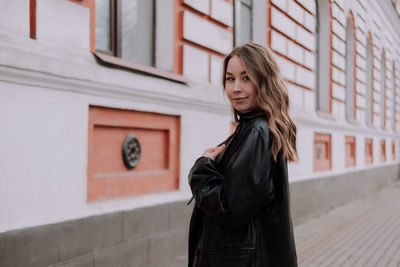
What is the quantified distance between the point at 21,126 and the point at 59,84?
18.6 inches

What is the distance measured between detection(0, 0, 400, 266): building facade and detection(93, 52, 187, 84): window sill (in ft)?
0.06

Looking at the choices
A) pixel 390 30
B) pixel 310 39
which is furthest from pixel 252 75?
pixel 390 30

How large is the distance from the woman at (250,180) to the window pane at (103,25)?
9.07 ft

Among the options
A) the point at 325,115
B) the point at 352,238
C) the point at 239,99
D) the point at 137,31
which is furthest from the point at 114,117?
the point at 325,115

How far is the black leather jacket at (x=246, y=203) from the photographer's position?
1605 millimetres

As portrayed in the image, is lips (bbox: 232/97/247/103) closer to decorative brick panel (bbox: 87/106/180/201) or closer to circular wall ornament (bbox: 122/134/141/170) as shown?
decorative brick panel (bbox: 87/106/180/201)

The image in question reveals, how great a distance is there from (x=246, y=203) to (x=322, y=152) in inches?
322

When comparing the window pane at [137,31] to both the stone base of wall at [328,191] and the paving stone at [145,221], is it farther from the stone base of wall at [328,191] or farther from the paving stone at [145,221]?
the stone base of wall at [328,191]

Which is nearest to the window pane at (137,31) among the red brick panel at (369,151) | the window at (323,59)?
the window at (323,59)

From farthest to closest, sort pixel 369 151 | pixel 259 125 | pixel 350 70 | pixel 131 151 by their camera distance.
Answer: pixel 369 151
pixel 350 70
pixel 131 151
pixel 259 125

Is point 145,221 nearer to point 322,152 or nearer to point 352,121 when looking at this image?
point 322,152

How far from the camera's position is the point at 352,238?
256 inches

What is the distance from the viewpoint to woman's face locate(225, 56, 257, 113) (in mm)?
1793

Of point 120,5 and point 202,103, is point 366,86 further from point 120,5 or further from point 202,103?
point 120,5
